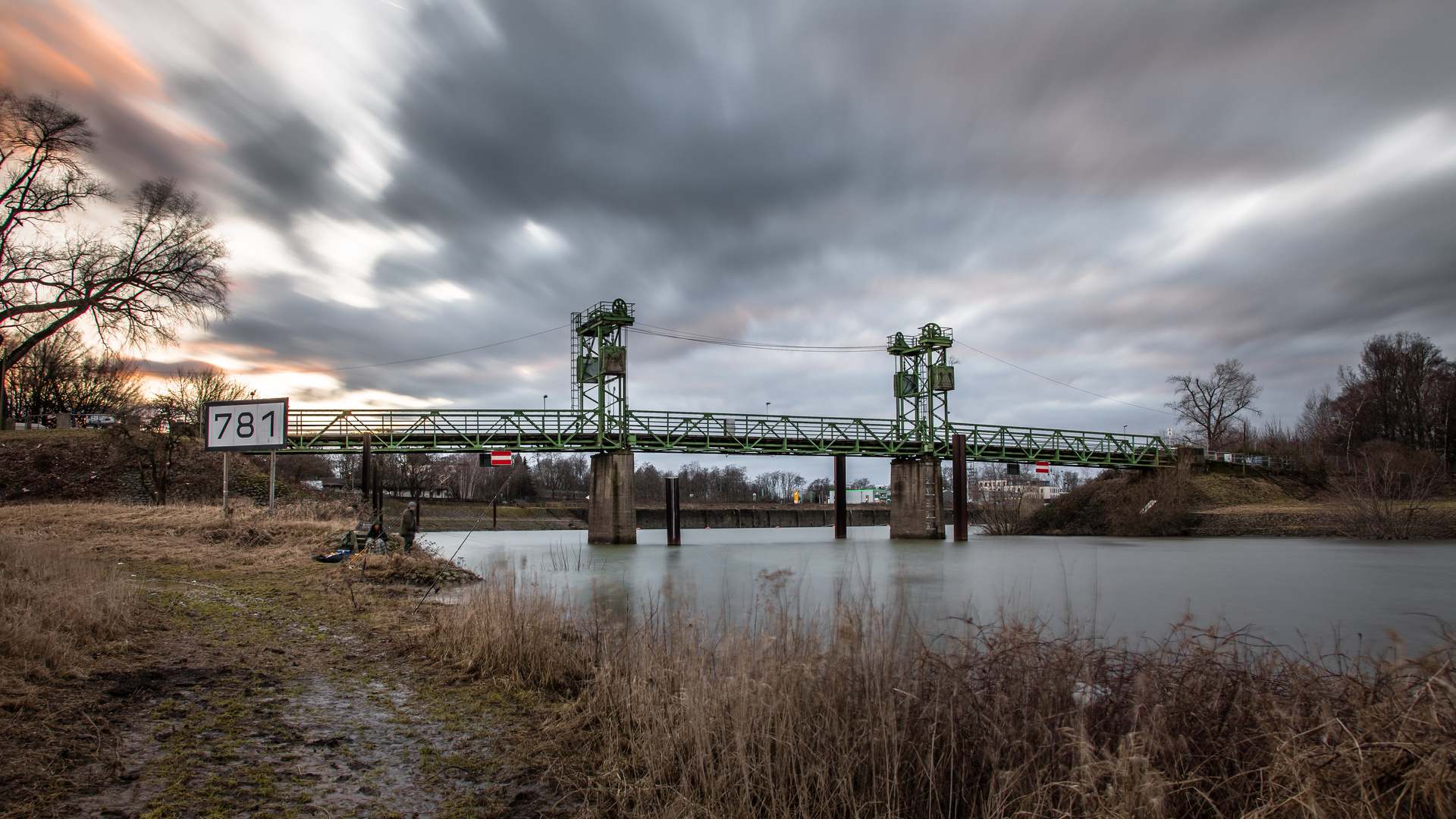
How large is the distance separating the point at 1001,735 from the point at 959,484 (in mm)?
41897

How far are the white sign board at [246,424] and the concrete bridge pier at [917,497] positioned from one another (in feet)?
120

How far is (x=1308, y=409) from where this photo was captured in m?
80.8

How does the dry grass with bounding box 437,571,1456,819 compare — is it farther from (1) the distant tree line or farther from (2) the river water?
(1) the distant tree line

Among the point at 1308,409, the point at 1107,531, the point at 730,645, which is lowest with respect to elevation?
the point at 1107,531

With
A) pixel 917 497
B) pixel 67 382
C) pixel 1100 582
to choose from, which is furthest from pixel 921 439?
pixel 67 382

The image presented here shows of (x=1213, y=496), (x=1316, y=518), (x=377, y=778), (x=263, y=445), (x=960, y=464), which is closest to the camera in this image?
(x=377, y=778)

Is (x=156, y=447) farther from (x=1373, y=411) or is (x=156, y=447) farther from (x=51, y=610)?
(x=1373, y=411)

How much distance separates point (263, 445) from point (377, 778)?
14685mm

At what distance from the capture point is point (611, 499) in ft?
125

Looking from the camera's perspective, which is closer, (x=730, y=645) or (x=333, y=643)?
(x=730, y=645)

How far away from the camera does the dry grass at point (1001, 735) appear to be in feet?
11.9

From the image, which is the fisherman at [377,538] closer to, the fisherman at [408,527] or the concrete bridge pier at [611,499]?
the fisherman at [408,527]

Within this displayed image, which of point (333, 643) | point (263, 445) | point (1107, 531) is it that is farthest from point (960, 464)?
point (333, 643)

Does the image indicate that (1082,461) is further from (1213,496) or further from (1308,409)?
(1308,409)
